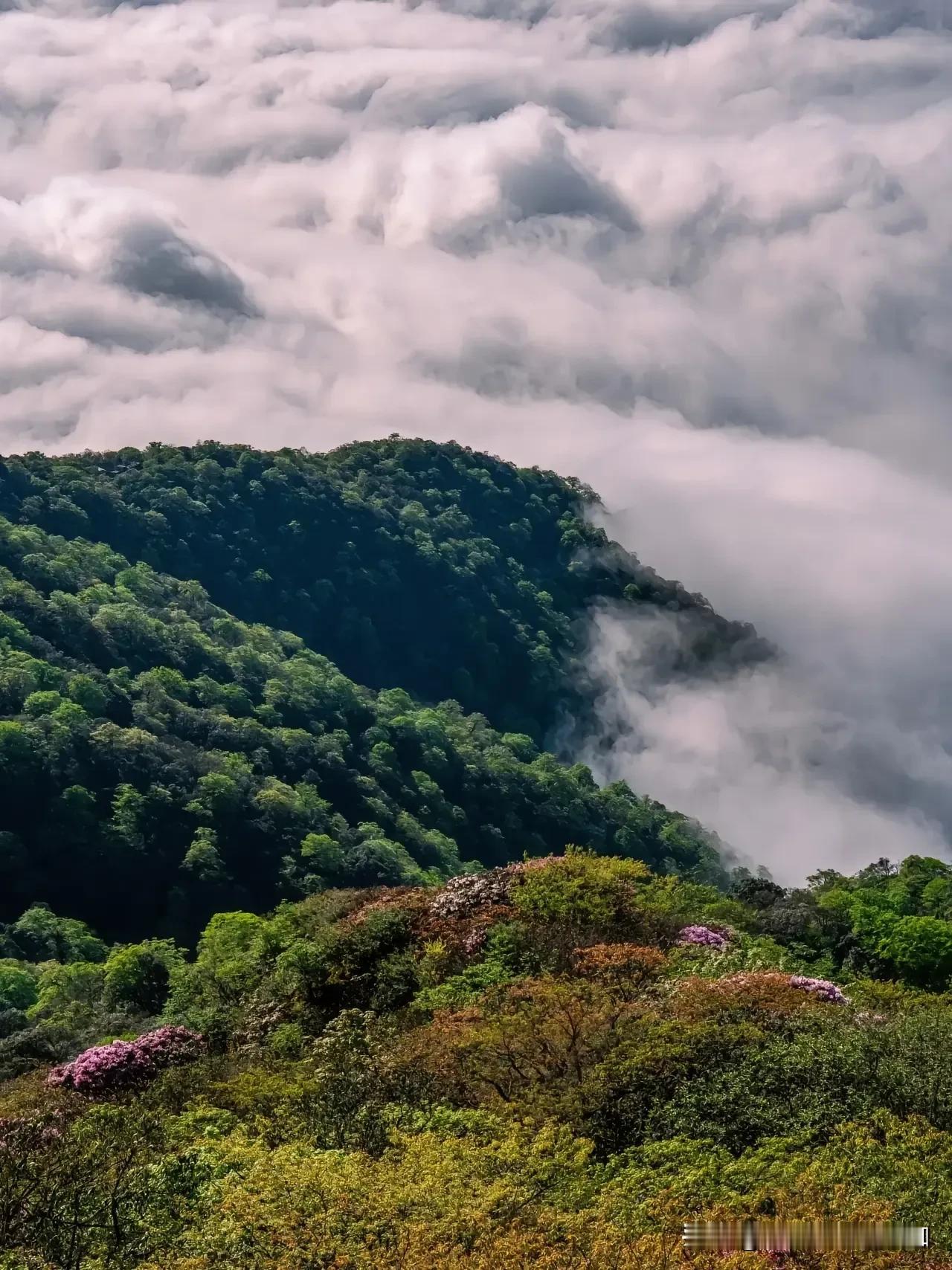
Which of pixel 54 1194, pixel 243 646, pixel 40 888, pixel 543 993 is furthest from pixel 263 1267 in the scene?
pixel 243 646

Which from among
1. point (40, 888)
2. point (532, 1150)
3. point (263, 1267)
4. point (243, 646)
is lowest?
point (263, 1267)

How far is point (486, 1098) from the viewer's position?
28891 mm

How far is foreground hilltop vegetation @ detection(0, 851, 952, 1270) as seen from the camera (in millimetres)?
20016

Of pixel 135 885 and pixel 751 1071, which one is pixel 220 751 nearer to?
pixel 135 885

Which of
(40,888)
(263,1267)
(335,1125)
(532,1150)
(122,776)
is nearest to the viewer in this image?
(263,1267)

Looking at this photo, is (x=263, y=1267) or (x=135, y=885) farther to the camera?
(x=135, y=885)

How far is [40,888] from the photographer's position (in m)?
107

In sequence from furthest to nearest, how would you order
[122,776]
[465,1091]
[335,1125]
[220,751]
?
[220,751], [122,776], [465,1091], [335,1125]

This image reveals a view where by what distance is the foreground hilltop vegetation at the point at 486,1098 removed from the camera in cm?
2002

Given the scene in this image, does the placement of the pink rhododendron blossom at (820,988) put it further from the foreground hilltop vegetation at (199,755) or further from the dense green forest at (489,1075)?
the foreground hilltop vegetation at (199,755)

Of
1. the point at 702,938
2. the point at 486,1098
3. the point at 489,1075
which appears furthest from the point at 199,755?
the point at 486,1098

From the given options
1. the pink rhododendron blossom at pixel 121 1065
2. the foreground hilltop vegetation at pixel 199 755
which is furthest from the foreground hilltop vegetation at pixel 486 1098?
the foreground hilltop vegetation at pixel 199 755

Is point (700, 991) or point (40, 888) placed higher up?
point (40, 888)

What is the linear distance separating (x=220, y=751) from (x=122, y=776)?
1462 cm
